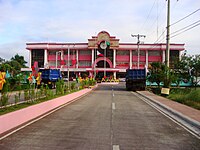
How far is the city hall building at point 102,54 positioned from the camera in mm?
75938

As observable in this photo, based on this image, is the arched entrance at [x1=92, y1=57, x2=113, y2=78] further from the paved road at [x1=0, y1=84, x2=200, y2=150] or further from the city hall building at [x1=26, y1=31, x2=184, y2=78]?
the paved road at [x1=0, y1=84, x2=200, y2=150]

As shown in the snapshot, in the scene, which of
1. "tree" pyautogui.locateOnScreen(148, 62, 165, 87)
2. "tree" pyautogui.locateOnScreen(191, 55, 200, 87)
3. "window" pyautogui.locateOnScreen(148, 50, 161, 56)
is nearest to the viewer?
"tree" pyautogui.locateOnScreen(191, 55, 200, 87)

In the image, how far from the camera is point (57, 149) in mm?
5754

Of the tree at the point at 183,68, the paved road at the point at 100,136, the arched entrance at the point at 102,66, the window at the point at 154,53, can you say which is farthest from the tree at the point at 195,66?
the window at the point at 154,53

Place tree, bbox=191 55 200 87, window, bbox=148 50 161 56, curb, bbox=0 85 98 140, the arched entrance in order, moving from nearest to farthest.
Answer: curb, bbox=0 85 98 140, tree, bbox=191 55 200 87, the arched entrance, window, bbox=148 50 161 56

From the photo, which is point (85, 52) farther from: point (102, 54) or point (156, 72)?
point (156, 72)

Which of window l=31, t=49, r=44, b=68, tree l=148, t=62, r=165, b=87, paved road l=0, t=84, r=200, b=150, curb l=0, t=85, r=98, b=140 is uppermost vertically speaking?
window l=31, t=49, r=44, b=68

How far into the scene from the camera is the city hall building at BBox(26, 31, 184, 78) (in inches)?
2990

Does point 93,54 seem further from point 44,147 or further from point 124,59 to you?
point 44,147

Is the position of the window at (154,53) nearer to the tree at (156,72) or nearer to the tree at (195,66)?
the tree at (156,72)

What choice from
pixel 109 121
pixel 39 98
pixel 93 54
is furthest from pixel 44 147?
pixel 93 54

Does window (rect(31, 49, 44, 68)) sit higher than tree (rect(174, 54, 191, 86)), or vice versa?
window (rect(31, 49, 44, 68))

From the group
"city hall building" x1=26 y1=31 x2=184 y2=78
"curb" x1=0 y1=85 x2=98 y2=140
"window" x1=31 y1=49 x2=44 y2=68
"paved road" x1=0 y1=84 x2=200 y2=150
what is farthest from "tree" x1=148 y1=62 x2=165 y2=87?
"window" x1=31 y1=49 x2=44 y2=68

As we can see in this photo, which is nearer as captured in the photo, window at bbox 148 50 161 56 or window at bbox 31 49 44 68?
window at bbox 148 50 161 56
